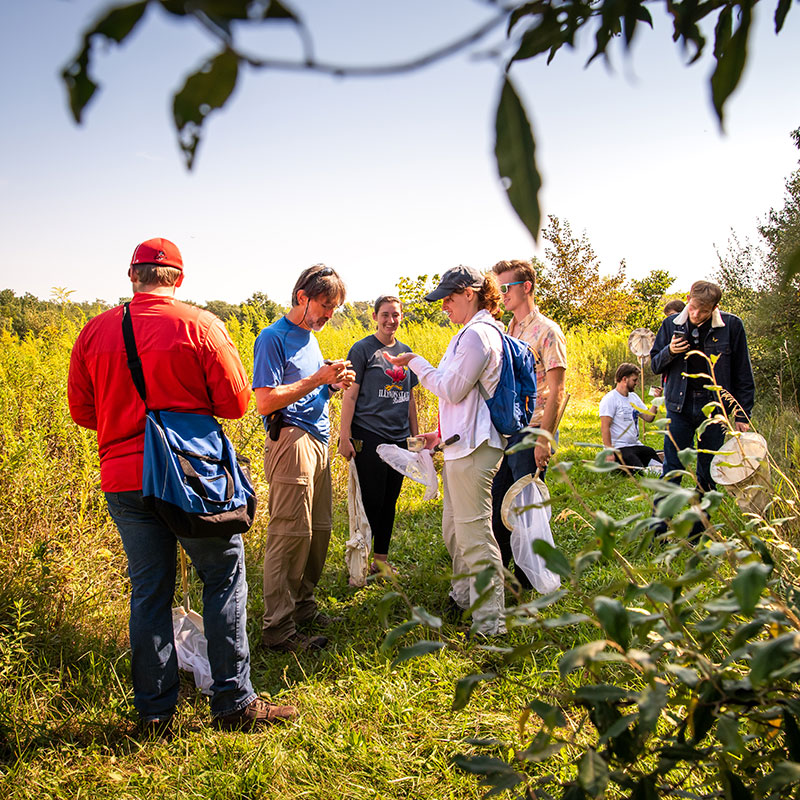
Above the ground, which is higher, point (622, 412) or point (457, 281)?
point (457, 281)

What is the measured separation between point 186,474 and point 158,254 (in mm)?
921

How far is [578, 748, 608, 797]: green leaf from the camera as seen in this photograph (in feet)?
2.52

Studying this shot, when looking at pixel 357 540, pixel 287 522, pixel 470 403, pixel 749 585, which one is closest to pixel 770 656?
pixel 749 585

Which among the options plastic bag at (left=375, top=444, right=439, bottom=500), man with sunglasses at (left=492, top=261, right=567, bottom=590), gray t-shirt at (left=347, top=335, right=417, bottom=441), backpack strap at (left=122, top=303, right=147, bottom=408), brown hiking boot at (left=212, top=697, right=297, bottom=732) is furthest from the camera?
gray t-shirt at (left=347, top=335, right=417, bottom=441)

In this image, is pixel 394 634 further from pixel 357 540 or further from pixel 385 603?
pixel 357 540

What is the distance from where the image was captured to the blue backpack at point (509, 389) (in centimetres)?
339

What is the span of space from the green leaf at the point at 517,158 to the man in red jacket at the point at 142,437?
2262 millimetres

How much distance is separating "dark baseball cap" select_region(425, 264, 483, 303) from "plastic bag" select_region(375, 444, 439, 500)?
1.05 metres

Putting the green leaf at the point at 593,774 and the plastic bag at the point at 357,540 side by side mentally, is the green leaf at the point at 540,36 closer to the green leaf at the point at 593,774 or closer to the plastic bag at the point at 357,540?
the green leaf at the point at 593,774

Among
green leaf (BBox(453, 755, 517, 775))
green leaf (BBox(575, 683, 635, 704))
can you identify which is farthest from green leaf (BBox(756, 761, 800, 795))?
green leaf (BBox(453, 755, 517, 775))

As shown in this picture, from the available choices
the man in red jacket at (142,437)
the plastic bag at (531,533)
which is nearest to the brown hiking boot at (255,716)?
the man in red jacket at (142,437)

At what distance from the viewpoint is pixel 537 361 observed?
13.1ft

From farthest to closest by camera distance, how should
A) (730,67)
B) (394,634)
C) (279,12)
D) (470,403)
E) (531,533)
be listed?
(531,533) < (470,403) < (394,634) < (730,67) < (279,12)

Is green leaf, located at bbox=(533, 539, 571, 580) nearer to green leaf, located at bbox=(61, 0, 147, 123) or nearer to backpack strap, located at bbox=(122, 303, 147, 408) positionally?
green leaf, located at bbox=(61, 0, 147, 123)
